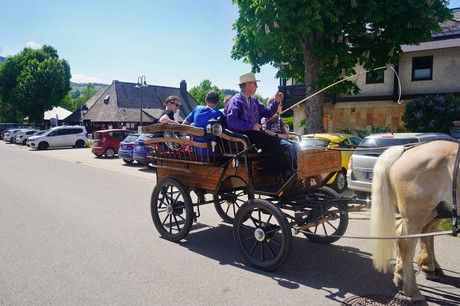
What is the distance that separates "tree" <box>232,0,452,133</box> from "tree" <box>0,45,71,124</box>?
42.1 meters

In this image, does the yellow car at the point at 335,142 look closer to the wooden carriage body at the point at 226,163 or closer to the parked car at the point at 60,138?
the wooden carriage body at the point at 226,163

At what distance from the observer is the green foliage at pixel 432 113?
15.7 m

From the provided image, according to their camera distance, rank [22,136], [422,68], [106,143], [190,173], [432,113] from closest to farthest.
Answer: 1. [190,173]
2. [432,113]
3. [422,68]
4. [106,143]
5. [22,136]

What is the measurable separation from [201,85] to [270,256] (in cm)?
7730

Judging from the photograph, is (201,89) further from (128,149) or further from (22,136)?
(128,149)

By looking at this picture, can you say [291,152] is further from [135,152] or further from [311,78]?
[135,152]

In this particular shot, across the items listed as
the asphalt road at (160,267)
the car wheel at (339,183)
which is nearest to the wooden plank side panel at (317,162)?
the asphalt road at (160,267)

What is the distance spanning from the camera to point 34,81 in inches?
1844

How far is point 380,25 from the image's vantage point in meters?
11.5

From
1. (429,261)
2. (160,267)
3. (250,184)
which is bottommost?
(160,267)

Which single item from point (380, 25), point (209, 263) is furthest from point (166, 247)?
point (380, 25)

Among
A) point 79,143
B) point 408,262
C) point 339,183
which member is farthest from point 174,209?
point 79,143

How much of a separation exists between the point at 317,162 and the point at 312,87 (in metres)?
8.39

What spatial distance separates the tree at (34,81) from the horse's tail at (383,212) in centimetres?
5121
